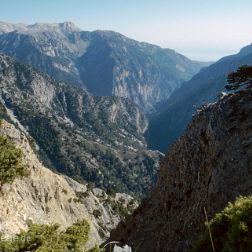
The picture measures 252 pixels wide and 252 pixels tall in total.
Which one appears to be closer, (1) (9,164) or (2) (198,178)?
(2) (198,178)

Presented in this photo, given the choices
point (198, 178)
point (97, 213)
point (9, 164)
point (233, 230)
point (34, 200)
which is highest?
point (233, 230)

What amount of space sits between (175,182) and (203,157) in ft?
17.9

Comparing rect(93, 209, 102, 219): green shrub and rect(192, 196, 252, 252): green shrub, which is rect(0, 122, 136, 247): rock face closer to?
rect(93, 209, 102, 219): green shrub

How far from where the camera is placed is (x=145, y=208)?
54.5 meters

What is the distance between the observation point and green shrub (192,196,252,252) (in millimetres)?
16672

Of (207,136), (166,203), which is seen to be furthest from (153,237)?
(207,136)

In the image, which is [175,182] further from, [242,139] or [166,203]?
[242,139]

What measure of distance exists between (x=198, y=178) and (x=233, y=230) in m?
28.4

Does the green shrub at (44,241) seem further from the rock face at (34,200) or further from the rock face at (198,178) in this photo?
the rock face at (34,200)

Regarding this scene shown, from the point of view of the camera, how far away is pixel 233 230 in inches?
679

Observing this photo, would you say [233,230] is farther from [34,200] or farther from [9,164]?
[34,200]

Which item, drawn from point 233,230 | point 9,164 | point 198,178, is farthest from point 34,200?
point 233,230

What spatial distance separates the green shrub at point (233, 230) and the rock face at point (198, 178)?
55.9ft

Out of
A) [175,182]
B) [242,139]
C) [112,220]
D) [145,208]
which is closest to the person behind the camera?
[242,139]
